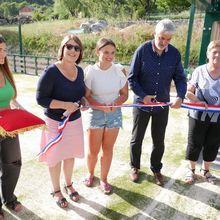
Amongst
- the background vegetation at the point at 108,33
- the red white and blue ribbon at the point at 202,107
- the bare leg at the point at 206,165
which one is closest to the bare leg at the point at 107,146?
the red white and blue ribbon at the point at 202,107

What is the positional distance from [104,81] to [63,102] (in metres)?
0.55

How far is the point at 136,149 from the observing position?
398cm

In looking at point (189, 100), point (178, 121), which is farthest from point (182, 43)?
point (189, 100)

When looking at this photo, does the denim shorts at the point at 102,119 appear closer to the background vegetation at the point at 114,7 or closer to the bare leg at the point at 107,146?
the bare leg at the point at 107,146

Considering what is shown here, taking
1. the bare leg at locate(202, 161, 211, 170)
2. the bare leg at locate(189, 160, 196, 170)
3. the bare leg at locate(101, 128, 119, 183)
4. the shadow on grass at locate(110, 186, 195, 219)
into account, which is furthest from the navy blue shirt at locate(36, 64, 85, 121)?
the bare leg at locate(202, 161, 211, 170)

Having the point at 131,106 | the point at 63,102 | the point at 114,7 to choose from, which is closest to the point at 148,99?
the point at 131,106

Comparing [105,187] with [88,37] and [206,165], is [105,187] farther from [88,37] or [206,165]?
[88,37]

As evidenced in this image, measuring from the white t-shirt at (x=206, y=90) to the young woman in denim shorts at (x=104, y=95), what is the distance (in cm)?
95

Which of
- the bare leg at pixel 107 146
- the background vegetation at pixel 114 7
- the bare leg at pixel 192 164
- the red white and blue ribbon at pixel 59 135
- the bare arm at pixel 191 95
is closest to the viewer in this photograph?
the red white and blue ribbon at pixel 59 135

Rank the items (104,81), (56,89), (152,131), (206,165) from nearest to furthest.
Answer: (56,89)
(104,81)
(152,131)
(206,165)

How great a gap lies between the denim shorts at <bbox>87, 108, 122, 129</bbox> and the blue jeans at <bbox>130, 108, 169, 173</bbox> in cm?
46

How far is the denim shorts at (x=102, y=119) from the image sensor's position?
335 centimetres

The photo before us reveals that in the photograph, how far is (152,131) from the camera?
3.85 meters

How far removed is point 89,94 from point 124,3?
125 feet
